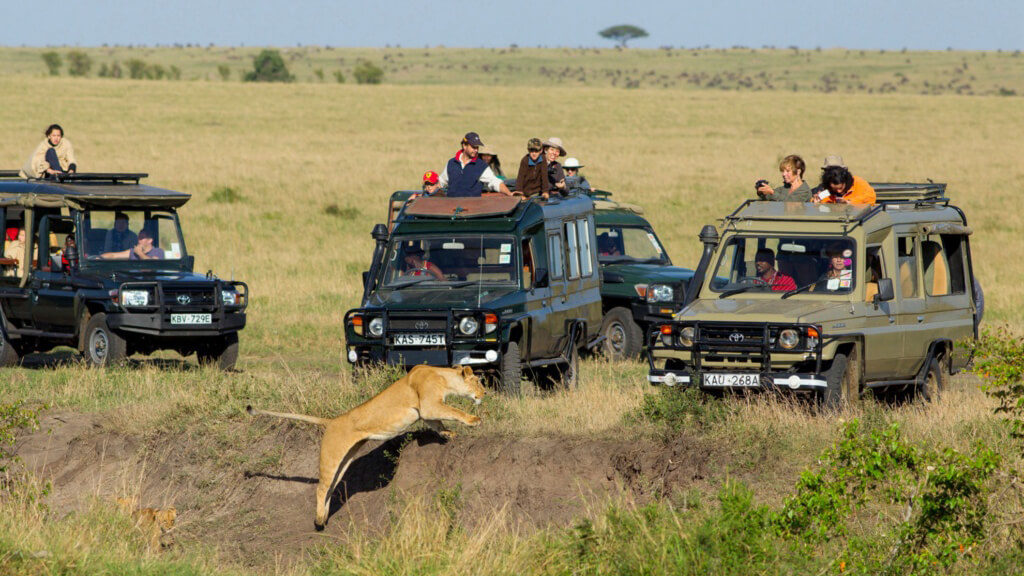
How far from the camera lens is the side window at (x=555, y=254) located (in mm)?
13906

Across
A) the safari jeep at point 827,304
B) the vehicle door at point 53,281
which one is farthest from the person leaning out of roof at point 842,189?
the vehicle door at point 53,281

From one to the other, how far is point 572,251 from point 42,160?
7358 mm

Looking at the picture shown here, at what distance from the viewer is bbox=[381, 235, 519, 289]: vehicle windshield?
43.8 ft

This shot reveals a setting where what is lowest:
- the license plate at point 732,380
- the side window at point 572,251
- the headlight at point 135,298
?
the license plate at point 732,380

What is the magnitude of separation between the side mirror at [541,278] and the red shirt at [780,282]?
2298 mm

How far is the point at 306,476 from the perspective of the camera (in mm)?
11383

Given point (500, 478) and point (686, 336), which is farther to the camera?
point (686, 336)

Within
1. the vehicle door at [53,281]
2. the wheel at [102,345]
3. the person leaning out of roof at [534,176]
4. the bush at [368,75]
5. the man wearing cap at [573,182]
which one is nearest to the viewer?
the person leaning out of roof at [534,176]

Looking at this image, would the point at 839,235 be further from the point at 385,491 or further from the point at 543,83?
the point at 543,83

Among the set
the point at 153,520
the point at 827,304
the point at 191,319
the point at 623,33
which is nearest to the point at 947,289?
the point at 827,304

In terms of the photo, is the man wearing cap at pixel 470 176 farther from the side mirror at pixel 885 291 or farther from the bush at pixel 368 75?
the bush at pixel 368 75

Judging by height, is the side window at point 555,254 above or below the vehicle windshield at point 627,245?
above

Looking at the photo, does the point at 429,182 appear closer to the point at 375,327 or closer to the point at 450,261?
the point at 450,261

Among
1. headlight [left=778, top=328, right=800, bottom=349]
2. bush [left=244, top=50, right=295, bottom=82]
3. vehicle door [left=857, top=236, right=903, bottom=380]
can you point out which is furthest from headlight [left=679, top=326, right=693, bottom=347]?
bush [left=244, top=50, right=295, bottom=82]
